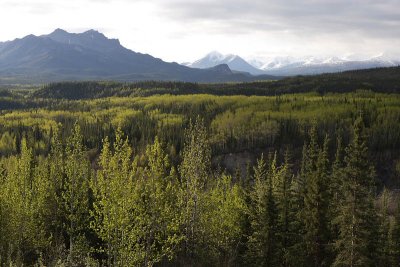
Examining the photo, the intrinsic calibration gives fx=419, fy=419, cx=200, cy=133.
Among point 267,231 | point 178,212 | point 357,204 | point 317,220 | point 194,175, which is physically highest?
point 194,175

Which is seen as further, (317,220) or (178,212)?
(317,220)

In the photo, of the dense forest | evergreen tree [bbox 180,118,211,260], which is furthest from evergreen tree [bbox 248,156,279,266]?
evergreen tree [bbox 180,118,211,260]

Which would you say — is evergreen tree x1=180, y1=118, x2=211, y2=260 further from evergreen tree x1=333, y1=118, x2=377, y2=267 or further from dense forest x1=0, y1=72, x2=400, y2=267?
evergreen tree x1=333, y1=118, x2=377, y2=267

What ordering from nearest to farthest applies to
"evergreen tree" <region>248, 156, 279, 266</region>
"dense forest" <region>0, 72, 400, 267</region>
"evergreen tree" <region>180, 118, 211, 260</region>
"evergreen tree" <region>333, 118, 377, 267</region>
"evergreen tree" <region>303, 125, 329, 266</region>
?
"dense forest" <region>0, 72, 400, 267</region>, "evergreen tree" <region>333, 118, 377, 267</region>, "evergreen tree" <region>180, 118, 211, 260</region>, "evergreen tree" <region>248, 156, 279, 266</region>, "evergreen tree" <region>303, 125, 329, 266</region>

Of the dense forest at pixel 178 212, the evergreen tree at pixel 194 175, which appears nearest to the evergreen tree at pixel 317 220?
the dense forest at pixel 178 212

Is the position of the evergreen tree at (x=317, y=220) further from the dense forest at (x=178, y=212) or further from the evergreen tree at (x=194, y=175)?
the evergreen tree at (x=194, y=175)

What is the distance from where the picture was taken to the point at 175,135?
6211 inches

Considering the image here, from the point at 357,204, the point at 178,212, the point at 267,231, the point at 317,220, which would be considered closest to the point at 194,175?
the point at 178,212

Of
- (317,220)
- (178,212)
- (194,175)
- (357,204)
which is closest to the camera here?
(357,204)

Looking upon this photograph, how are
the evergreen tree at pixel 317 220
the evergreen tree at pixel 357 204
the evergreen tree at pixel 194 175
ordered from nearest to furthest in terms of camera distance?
the evergreen tree at pixel 357 204, the evergreen tree at pixel 194 175, the evergreen tree at pixel 317 220

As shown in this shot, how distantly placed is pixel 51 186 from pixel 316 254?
2936cm

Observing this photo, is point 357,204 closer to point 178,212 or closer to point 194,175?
point 194,175

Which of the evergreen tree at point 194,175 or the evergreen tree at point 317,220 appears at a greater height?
the evergreen tree at point 194,175

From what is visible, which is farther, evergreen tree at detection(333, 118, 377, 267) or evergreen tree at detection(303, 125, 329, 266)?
evergreen tree at detection(303, 125, 329, 266)
